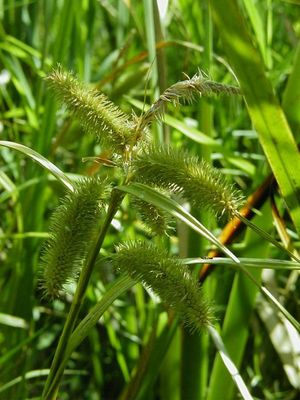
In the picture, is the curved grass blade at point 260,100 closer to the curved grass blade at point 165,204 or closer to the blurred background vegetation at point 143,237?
the blurred background vegetation at point 143,237

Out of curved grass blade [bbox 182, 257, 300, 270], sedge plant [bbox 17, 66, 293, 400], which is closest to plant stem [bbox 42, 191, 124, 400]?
sedge plant [bbox 17, 66, 293, 400]

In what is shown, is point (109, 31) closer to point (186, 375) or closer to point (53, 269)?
point (186, 375)

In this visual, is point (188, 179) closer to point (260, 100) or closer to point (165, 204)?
point (165, 204)

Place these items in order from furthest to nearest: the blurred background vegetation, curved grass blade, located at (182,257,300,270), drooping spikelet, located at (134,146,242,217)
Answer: the blurred background vegetation < curved grass blade, located at (182,257,300,270) < drooping spikelet, located at (134,146,242,217)

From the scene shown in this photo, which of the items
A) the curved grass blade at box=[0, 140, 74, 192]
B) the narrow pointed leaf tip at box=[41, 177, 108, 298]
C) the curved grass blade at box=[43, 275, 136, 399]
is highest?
the curved grass blade at box=[0, 140, 74, 192]

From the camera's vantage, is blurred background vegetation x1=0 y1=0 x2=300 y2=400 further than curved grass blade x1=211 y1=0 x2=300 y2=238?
Yes

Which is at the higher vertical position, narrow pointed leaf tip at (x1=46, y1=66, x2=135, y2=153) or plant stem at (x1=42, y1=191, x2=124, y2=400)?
narrow pointed leaf tip at (x1=46, y1=66, x2=135, y2=153)

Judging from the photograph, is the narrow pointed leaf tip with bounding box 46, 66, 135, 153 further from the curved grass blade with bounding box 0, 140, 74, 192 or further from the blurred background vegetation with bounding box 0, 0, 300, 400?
the blurred background vegetation with bounding box 0, 0, 300, 400
